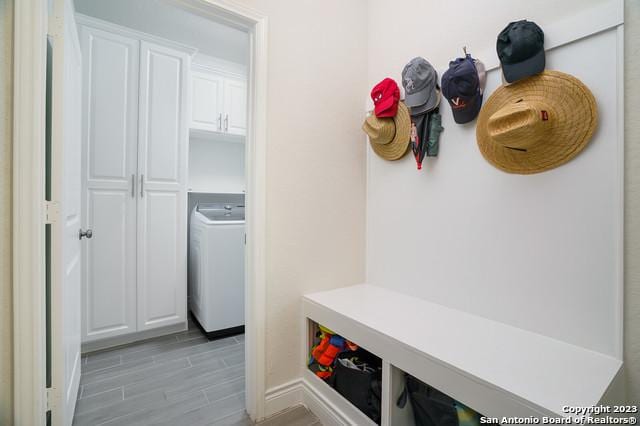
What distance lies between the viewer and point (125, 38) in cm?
228

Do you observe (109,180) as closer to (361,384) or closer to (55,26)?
(55,26)

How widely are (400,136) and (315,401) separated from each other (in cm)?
154

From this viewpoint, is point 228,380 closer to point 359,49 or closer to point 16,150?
point 16,150

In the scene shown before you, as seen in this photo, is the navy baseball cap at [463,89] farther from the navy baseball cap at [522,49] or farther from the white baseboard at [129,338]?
the white baseboard at [129,338]

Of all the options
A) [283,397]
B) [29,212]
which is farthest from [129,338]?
[29,212]

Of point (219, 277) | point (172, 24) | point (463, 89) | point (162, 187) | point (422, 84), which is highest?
point (172, 24)

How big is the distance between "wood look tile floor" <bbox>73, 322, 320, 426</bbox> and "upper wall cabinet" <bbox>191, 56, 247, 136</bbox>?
1.97 metres

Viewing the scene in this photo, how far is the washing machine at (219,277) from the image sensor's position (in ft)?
Result: 7.82

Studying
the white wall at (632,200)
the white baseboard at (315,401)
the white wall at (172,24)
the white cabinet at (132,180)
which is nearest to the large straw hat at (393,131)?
the white wall at (632,200)

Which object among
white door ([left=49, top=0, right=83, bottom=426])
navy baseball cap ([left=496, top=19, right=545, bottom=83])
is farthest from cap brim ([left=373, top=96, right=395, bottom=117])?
white door ([left=49, top=0, right=83, bottom=426])

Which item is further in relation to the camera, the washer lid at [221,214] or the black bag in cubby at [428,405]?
the washer lid at [221,214]

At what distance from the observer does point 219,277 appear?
2.41m

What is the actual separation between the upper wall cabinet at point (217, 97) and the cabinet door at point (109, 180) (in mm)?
557

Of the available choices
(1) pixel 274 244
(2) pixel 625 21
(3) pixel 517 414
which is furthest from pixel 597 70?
(1) pixel 274 244
